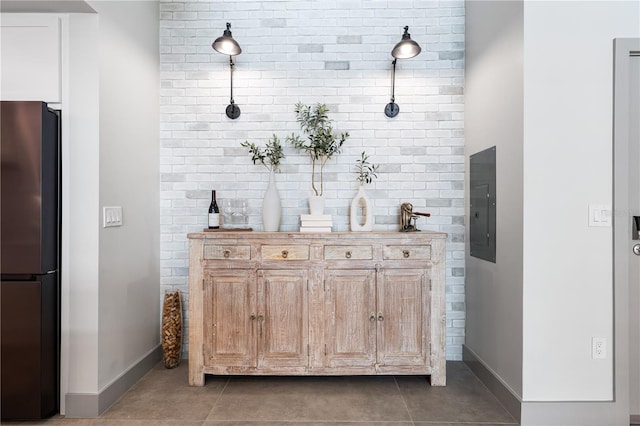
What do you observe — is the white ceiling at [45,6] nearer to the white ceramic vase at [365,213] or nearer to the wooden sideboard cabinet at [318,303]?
the wooden sideboard cabinet at [318,303]

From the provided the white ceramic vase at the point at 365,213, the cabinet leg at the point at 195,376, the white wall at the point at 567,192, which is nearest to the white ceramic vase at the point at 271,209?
the white ceramic vase at the point at 365,213

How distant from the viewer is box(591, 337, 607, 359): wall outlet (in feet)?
7.11

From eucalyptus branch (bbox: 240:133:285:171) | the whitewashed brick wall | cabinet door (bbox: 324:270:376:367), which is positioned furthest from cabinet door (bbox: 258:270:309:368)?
eucalyptus branch (bbox: 240:133:285:171)

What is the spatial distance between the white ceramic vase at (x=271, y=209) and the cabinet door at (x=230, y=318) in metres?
0.44

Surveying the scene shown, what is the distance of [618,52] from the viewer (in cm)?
215

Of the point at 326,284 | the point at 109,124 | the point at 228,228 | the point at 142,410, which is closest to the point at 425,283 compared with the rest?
the point at 326,284

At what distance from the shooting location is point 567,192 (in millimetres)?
2188

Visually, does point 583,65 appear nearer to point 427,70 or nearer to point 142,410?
point 427,70

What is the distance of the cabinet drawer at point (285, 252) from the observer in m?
2.63

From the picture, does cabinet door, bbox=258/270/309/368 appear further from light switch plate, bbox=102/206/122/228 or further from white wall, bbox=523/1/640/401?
white wall, bbox=523/1/640/401

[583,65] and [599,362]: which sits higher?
[583,65]

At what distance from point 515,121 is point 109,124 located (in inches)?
95.6

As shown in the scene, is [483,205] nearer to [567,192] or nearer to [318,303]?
[567,192]

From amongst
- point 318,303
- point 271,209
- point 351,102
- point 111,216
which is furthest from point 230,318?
point 351,102
